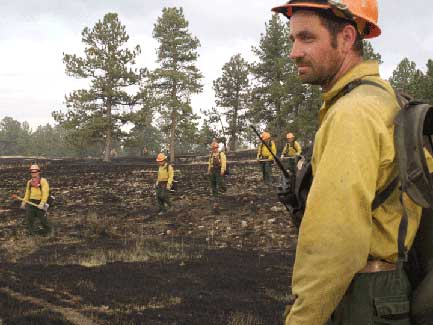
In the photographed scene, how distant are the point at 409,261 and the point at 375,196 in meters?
0.45

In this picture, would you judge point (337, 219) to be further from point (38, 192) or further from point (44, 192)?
point (38, 192)

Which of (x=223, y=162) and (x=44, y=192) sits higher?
(x=223, y=162)

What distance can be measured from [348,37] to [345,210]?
821 millimetres

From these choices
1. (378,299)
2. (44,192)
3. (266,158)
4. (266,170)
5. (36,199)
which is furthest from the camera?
(266,170)

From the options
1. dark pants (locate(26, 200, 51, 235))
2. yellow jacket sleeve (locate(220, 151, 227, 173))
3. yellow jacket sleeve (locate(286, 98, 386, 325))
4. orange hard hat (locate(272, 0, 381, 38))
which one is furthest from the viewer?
yellow jacket sleeve (locate(220, 151, 227, 173))

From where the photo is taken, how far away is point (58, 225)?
15.4 metres

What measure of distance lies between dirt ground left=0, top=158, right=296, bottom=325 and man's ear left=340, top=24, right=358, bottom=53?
5364mm

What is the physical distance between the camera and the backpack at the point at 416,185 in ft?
5.82

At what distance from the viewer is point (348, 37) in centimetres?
204

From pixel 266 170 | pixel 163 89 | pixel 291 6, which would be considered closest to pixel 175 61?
pixel 163 89

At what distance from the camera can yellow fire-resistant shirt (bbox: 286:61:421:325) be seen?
1.68 metres

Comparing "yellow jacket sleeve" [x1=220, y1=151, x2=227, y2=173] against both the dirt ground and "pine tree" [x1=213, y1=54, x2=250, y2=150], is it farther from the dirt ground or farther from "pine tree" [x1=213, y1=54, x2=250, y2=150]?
"pine tree" [x1=213, y1=54, x2=250, y2=150]

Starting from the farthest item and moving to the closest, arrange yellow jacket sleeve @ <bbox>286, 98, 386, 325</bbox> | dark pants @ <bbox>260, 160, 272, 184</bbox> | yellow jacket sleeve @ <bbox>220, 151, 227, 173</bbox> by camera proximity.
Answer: dark pants @ <bbox>260, 160, 272, 184</bbox>
yellow jacket sleeve @ <bbox>220, 151, 227, 173</bbox>
yellow jacket sleeve @ <bbox>286, 98, 386, 325</bbox>

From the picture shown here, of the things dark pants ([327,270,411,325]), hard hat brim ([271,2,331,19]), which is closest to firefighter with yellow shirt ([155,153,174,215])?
hard hat brim ([271,2,331,19])
